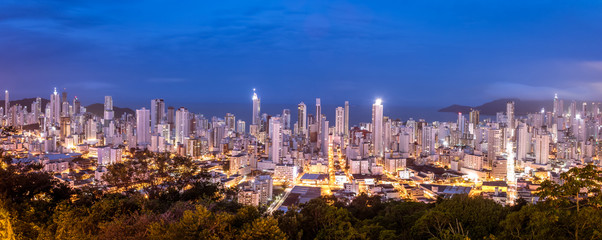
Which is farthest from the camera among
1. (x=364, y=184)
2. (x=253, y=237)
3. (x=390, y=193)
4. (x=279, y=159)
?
(x=279, y=159)

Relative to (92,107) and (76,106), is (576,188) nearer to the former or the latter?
(76,106)

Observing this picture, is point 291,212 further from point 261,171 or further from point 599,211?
point 261,171

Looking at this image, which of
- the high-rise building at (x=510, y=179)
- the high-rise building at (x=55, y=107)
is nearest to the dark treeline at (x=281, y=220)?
the high-rise building at (x=510, y=179)

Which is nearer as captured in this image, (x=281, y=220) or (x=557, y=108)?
(x=281, y=220)

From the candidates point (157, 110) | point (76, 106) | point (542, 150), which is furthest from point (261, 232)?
point (76, 106)

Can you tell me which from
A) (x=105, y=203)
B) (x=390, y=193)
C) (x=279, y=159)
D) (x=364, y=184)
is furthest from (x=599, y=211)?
(x=279, y=159)

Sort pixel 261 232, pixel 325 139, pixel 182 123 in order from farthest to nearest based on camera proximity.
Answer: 1. pixel 182 123
2. pixel 325 139
3. pixel 261 232
